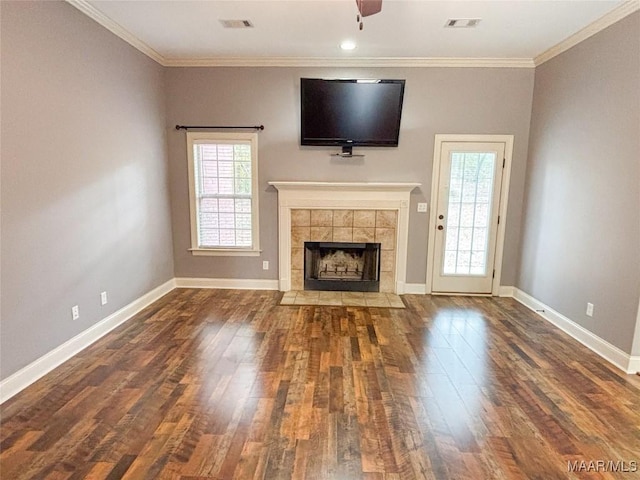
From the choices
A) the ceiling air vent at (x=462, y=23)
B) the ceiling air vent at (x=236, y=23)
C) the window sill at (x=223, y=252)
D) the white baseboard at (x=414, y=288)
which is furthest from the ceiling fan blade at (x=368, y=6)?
the white baseboard at (x=414, y=288)

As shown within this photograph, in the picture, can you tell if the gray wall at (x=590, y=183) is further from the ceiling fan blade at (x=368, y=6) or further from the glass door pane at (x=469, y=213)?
the ceiling fan blade at (x=368, y=6)

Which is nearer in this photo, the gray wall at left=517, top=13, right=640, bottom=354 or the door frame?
the gray wall at left=517, top=13, right=640, bottom=354

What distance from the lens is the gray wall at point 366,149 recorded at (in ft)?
14.4

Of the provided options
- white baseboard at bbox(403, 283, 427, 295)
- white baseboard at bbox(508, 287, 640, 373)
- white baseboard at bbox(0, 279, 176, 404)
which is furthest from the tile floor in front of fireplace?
white baseboard at bbox(0, 279, 176, 404)

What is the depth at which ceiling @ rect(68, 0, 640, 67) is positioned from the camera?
297cm

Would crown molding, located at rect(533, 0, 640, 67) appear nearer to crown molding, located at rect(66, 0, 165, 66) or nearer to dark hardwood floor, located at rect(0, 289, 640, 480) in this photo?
dark hardwood floor, located at rect(0, 289, 640, 480)

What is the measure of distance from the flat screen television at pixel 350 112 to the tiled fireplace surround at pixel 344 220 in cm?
57

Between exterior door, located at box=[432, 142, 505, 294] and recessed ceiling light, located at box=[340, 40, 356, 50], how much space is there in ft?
5.44

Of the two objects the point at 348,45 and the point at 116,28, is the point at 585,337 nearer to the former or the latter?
the point at 348,45

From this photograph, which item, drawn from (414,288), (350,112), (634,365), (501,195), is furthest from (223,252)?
(634,365)

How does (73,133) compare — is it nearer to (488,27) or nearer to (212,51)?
(212,51)

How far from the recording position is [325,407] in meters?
2.31

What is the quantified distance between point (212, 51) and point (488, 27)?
9.85ft

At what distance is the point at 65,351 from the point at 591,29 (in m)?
5.47
